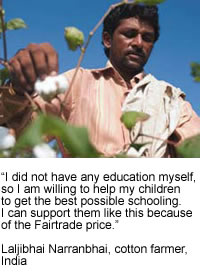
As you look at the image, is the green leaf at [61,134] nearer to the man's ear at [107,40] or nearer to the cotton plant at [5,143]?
the cotton plant at [5,143]

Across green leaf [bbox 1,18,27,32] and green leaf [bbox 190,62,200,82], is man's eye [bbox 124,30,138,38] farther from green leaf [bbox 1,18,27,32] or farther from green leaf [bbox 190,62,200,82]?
green leaf [bbox 1,18,27,32]

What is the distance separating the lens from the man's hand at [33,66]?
683 mm

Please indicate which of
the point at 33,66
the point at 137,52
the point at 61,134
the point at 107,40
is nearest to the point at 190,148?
the point at 61,134

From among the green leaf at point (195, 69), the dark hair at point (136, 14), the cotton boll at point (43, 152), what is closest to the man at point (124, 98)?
the dark hair at point (136, 14)

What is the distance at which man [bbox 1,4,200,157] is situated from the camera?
1.10 metres

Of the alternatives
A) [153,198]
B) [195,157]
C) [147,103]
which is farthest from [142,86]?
[195,157]

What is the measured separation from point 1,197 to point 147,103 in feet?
2.15

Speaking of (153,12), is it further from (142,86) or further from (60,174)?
(60,174)

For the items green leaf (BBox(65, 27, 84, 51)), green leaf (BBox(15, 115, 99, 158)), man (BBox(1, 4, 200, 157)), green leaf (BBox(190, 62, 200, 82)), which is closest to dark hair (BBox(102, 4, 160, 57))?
man (BBox(1, 4, 200, 157))

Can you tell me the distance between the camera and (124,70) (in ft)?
5.17

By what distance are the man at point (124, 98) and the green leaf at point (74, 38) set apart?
0.16ft

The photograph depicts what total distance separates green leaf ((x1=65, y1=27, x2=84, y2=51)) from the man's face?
0.81 meters

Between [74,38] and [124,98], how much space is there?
77 centimetres

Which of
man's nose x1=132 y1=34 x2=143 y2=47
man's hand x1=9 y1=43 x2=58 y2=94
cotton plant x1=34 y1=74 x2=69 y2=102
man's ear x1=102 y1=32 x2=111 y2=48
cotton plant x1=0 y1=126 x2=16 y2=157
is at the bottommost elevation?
cotton plant x1=0 y1=126 x2=16 y2=157
